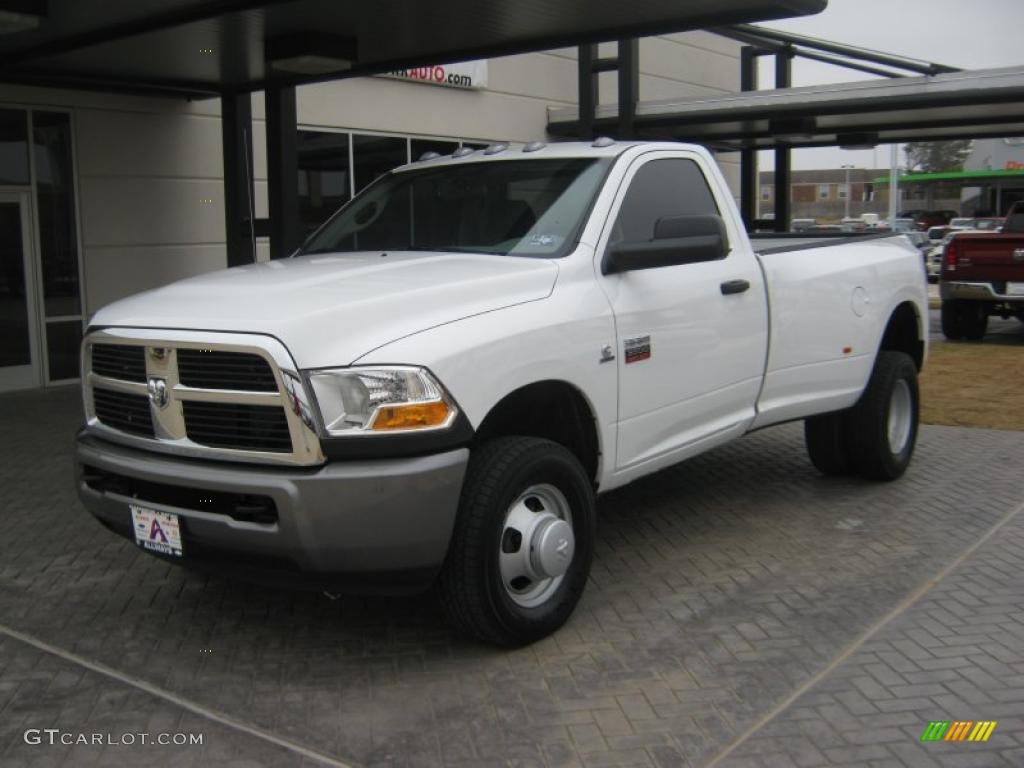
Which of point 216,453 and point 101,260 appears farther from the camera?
point 101,260

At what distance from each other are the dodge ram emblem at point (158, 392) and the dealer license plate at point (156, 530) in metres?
0.41

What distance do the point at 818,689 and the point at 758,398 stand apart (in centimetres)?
223

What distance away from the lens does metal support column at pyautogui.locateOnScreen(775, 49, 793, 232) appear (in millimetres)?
22766

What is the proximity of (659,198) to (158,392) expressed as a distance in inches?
104

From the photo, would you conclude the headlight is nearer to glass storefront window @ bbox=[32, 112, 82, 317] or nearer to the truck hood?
the truck hood

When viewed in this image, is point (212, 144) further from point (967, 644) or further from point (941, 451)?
point (967, 644)

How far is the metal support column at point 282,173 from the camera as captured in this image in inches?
417

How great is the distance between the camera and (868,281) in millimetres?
6832

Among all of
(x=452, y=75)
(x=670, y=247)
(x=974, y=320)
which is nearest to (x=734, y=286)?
(x=670, y=247)

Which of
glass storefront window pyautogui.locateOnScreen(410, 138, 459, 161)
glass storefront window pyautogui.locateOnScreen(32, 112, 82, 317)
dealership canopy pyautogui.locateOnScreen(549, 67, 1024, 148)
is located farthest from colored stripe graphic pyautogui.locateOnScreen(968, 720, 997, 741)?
glass storefront window pyautogui.locateOnScreen(410, 138, 459, 161)

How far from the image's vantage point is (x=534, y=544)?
4.38m

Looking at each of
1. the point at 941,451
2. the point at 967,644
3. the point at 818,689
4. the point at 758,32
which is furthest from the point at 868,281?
the point at 758,32

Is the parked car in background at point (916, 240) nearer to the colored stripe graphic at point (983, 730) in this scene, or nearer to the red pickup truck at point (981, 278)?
the colored stripe graphic at point (983, 730)

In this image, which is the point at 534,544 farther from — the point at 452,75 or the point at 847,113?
the point at 847,113
